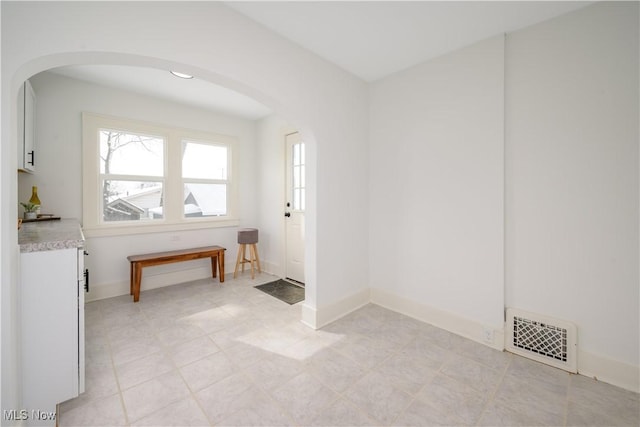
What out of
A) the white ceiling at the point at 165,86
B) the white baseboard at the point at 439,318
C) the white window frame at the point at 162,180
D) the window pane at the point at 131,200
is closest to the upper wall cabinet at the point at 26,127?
Result: the white window frame at the point at 162,180

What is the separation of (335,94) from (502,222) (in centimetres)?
204

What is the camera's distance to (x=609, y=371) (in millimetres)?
1826

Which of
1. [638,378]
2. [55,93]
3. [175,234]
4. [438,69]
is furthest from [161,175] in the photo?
[638,378]

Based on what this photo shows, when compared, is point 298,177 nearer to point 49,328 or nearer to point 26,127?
point 26,127

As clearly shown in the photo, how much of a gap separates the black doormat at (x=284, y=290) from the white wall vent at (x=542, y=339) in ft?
7.24

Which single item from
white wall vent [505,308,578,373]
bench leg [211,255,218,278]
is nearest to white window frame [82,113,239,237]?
bench leg [211,255,218,278]

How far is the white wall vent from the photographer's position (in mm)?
1956

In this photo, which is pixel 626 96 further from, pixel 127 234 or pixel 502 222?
pixel 127 234

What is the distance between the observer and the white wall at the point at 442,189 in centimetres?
228

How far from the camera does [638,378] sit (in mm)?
1735

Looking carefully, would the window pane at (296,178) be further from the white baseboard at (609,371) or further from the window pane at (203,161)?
the white baseboard at (609,371)

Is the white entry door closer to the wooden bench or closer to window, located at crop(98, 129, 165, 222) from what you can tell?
the wooden bench

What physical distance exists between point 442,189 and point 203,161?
365 centimetres

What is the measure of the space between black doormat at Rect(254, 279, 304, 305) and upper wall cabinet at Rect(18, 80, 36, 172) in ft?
9.13
